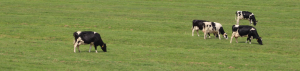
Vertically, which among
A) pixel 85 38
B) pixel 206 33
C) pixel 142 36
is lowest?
pixel 142 36

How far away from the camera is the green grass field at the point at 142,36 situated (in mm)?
23422

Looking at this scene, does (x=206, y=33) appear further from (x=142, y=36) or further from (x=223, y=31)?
(x=142, y=36)

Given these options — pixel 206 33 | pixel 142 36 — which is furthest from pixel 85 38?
pixel 206 33

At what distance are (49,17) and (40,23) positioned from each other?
12.6ft

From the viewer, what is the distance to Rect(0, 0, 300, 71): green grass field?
→ 2342 centimetres

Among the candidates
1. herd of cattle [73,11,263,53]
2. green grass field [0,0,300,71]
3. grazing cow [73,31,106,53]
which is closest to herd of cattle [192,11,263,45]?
herd of cattle [73,11,263,53]

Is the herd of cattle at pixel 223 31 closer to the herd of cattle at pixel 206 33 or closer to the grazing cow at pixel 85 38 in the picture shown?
the herd of cattle at pixel 206 33

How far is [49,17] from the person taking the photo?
46406 millimetres

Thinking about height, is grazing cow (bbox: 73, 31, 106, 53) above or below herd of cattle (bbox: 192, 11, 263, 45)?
above

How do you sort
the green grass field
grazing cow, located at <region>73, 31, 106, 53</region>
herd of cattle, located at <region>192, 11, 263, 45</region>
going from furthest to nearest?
herd of cattle, located at <region>192, 11, 263, 45</region> → grazing cow, located at <region>73, 31, 106, 53</region> → the green grass field

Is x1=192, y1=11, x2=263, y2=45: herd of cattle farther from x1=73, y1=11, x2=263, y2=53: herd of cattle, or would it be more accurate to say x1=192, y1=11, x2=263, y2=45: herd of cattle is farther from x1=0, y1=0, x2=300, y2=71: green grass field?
x1=0, y1=0, x2=300, y2=71: green grass field

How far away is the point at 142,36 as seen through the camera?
35.4 metres

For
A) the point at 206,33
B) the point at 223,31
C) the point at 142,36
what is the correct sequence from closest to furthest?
the point at 206,33
the point at 223,31
the point at 142,36

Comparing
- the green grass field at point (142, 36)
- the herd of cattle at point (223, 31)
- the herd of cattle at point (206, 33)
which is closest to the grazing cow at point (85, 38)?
the herd of cattle at point (206, 33)
